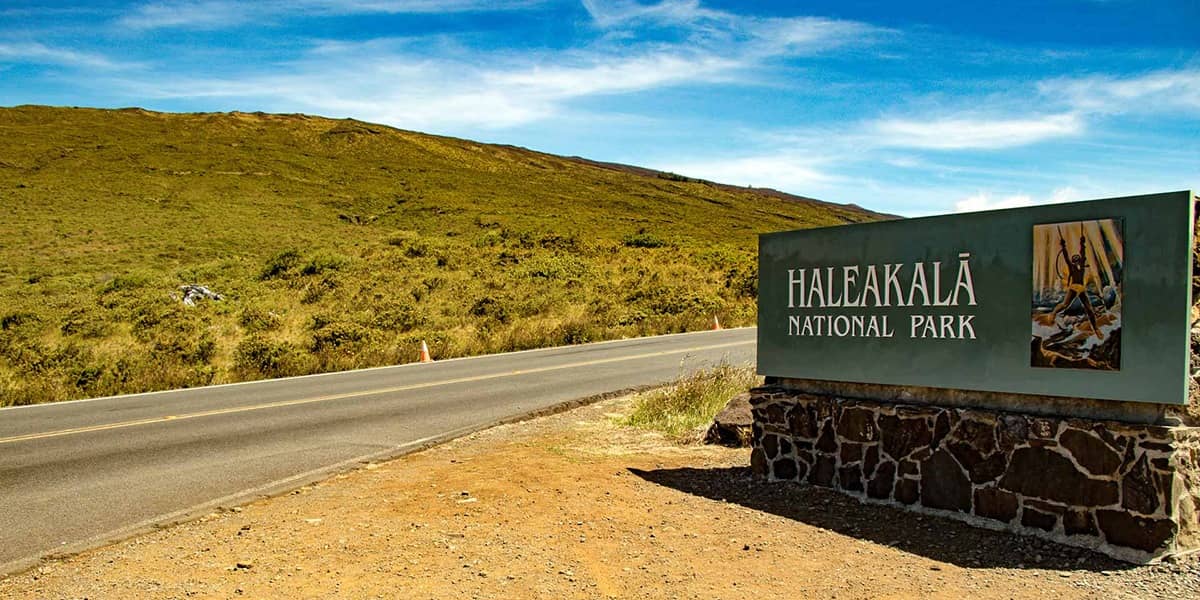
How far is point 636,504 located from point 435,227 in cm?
5232

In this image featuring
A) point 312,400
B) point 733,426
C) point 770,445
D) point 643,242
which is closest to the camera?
point 770,445

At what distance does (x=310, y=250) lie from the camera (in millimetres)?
43469

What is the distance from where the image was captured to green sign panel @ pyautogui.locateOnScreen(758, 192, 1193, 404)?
532 centimetres

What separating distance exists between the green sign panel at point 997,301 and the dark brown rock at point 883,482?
Answer: 25.6 inches

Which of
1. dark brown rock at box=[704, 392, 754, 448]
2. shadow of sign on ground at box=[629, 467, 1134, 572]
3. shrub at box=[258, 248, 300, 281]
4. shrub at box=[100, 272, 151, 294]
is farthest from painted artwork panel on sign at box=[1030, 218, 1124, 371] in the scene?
shrub at box=[258, 248, 300, 281]

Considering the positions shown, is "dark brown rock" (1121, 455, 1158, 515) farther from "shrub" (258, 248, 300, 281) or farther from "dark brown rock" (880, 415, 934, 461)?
"shrub" (258, 248, 300, 281)

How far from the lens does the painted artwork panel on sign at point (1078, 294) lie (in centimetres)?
550

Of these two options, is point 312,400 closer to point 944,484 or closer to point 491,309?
point 944,484

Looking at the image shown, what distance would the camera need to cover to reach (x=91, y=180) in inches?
2454

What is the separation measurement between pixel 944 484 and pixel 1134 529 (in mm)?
1264

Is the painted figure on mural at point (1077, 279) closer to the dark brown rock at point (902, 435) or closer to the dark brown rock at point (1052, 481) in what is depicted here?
the dark brown rock at point (1052, 481)

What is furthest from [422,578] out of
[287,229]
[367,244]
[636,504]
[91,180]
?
[91,180]

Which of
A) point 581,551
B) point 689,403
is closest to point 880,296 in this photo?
point 581,551

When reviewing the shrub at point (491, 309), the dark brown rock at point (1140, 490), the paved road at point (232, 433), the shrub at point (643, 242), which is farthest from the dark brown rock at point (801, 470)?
the shrub at point (643, 242)
